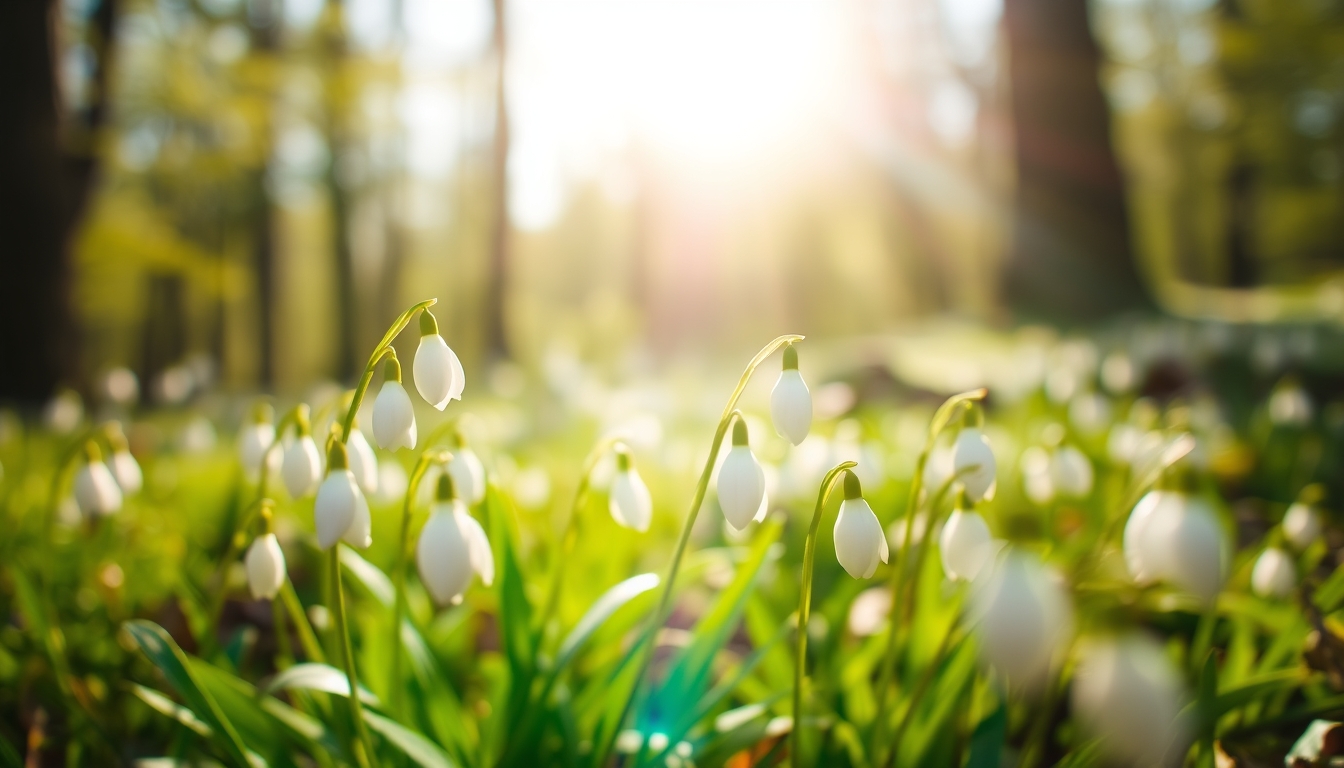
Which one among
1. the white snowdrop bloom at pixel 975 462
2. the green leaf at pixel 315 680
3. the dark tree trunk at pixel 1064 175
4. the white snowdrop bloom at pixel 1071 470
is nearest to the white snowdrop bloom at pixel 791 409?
the white snowdrop bloom at pixel 975 462

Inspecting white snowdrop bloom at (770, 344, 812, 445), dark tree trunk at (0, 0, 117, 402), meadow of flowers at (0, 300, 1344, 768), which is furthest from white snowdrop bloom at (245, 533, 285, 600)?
dark tree trunk at (0, 0, 117, 402)

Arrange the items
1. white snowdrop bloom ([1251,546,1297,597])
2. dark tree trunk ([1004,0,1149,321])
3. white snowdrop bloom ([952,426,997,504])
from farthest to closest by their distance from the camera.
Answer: dark tree trunk ([1004,0,1149,321]) < white snowdrop bloom ([1251,546,1297,597]) < white snowdrop bloom ([952,426,997,504])

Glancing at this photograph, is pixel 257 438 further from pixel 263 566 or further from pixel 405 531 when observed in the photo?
pixel 405 531

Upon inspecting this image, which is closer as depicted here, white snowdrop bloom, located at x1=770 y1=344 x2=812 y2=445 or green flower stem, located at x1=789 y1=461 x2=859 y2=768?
green flower stem, located at x1=789 y1=461 x2=859 y2=768

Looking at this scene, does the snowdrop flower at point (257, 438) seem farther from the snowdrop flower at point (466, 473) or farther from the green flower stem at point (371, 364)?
the green flower stem at point (371, 364)

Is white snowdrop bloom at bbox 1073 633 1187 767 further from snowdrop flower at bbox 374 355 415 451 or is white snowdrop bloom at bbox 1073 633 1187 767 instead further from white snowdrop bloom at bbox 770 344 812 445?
snowdrop flower at bbox 374 355 415 451

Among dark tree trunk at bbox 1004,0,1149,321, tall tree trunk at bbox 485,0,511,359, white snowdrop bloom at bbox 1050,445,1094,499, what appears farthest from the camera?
tall tree trunk at bbox 485,0,511,359

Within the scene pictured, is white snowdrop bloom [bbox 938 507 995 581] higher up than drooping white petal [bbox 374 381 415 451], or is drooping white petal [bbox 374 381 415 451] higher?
drooping white petal [bbox 374 381 415 451]
